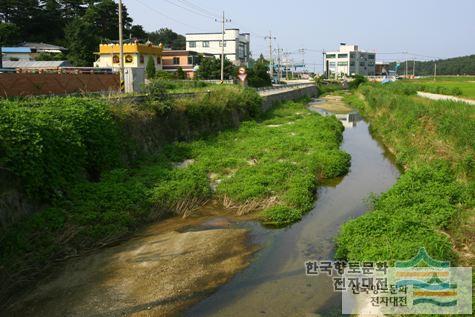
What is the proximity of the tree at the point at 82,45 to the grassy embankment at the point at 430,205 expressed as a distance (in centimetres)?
5285

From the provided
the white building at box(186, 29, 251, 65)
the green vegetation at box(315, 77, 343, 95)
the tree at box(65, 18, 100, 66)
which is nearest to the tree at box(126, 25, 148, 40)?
the tree at box(65, 18, 100, 66)

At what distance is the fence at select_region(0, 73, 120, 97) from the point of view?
21875 millimetres

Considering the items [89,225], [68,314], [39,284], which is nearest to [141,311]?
[68,314]

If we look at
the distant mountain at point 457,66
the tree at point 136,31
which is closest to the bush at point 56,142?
the tree at point 136,31

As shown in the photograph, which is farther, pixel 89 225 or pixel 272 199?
pixel 272 199

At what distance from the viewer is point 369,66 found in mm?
167250

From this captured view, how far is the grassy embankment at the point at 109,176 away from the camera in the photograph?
1101 centimetres

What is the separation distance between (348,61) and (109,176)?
151304 mm

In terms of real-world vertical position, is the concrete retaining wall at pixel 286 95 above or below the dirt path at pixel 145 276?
above

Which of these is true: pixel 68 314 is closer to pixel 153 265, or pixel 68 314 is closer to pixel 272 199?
pixel 153 265

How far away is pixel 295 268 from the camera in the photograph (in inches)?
429

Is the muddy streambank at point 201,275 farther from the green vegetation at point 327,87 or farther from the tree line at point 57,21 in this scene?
the green vegetation at point 327,87

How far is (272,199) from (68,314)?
336 inches

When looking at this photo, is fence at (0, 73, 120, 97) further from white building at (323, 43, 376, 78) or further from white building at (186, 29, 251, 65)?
white building at (323, 43, 376, 78)
